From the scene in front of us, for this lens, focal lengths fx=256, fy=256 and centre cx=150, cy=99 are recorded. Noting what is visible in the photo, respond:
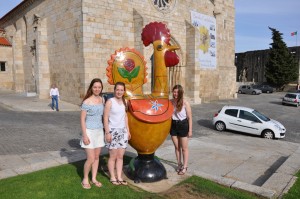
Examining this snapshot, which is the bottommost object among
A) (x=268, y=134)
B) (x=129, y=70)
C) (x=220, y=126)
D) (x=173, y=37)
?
→ (x=268, y=134)

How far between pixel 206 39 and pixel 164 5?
552cm

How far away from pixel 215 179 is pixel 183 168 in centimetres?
65

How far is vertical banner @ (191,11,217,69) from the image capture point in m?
21.7

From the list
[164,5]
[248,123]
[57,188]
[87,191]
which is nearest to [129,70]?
[87,191]

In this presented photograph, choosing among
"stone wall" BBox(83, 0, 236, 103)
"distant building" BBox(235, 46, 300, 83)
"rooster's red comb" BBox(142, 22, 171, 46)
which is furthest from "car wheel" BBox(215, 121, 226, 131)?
"distant building" BBox(235, 46, 300, 83)

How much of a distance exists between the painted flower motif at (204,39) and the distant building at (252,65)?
87.2 feet

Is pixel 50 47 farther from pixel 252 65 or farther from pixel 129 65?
pixel 252 65

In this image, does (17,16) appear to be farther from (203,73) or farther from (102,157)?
(102,157)

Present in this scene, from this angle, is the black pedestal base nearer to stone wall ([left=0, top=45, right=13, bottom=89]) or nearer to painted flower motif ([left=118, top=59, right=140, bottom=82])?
painted flower motif ([left=118, top=59, right=140, bottom=82])

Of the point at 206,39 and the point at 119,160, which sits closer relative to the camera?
the point at 119,160

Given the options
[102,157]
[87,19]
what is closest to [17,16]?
[87,19]

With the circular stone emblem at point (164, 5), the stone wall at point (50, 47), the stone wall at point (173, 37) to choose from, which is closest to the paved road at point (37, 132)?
the stone wall at point (50, 47)

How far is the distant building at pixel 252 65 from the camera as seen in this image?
45312 mm

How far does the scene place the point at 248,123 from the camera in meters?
11.7
